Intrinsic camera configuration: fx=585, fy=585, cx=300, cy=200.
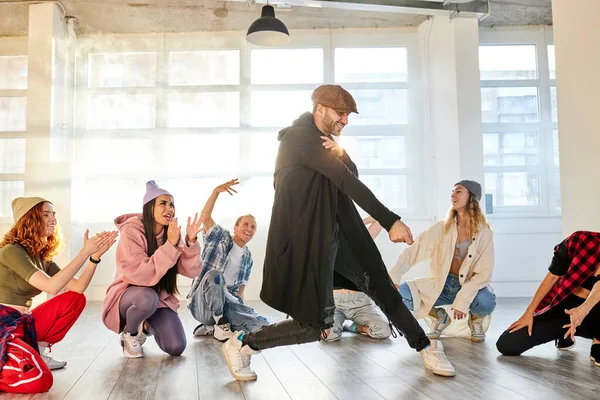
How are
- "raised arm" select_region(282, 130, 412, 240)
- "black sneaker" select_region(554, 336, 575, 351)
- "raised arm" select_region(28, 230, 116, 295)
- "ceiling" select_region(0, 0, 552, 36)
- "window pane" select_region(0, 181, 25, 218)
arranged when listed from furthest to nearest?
"window pane" select_region(0, 181, 25, 218) → "ceiling" select_region(0, 0, 552, 36) → "black sneaker" select_region(554, 336, 575, 351) → "raised arm" select_region(28, 230, 116, 295) → "raised arm" select_region(282, 130, 412, 240)

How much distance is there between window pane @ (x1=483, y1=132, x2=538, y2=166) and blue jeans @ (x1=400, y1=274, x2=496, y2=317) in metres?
3.62

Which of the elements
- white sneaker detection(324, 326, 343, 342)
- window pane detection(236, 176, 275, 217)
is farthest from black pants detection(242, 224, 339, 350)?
window pane detection(236, 176, 275, 217)

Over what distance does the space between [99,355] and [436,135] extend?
187 inches

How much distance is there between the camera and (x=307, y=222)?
237cm

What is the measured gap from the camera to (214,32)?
23.7 feet

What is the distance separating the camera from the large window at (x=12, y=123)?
7020 mm

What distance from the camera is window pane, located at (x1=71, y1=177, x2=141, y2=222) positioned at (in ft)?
22.9

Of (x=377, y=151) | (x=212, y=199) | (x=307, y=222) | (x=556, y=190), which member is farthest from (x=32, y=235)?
(x=556, y=190)

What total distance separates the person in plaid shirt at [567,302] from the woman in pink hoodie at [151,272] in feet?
6.03

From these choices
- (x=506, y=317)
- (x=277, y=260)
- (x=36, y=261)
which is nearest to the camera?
(x=277, y=260)

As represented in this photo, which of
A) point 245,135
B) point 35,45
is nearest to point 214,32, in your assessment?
point 245,135

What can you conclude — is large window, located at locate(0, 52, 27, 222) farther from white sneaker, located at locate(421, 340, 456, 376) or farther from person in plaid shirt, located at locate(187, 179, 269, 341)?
white sneaker, located at locate(421, 340, 456, 376)

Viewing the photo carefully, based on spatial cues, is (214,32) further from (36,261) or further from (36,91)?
(36,261)

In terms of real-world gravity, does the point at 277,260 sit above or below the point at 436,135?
below
